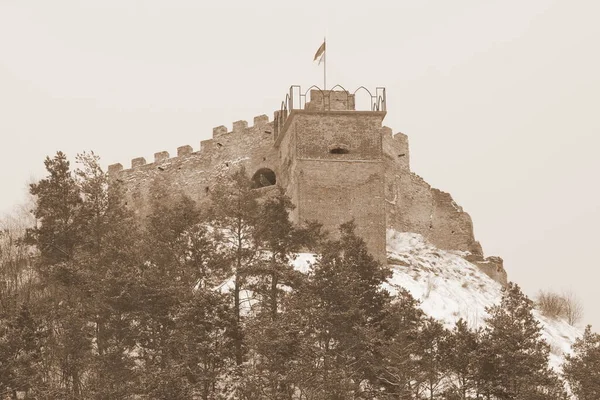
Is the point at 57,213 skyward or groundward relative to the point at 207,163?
groundward

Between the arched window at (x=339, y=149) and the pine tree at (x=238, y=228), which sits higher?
the arched window at (x=339, y=149)

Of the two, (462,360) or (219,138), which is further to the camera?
(219,138)

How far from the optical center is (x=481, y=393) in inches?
1583

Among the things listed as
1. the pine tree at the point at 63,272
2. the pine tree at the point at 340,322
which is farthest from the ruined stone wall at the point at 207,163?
the pine tree at the point at 340,322

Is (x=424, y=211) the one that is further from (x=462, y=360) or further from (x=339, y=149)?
(x=462, y=360)

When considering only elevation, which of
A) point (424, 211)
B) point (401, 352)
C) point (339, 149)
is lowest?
point (401, 352)

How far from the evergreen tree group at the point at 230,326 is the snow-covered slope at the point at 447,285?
6.67 m

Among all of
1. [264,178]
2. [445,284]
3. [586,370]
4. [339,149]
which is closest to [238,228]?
[339,149]

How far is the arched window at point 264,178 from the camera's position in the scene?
5784 centimetres

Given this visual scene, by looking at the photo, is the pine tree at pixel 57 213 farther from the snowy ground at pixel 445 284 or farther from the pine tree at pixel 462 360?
the pine tree at pixel 462 360

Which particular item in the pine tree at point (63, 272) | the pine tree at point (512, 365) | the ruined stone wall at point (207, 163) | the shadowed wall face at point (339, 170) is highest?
the ruined stone wall at point (207, 163)

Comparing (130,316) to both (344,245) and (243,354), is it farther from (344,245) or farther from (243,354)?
(344,245)

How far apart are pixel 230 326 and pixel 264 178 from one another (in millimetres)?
18638

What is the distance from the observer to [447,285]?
175ft
